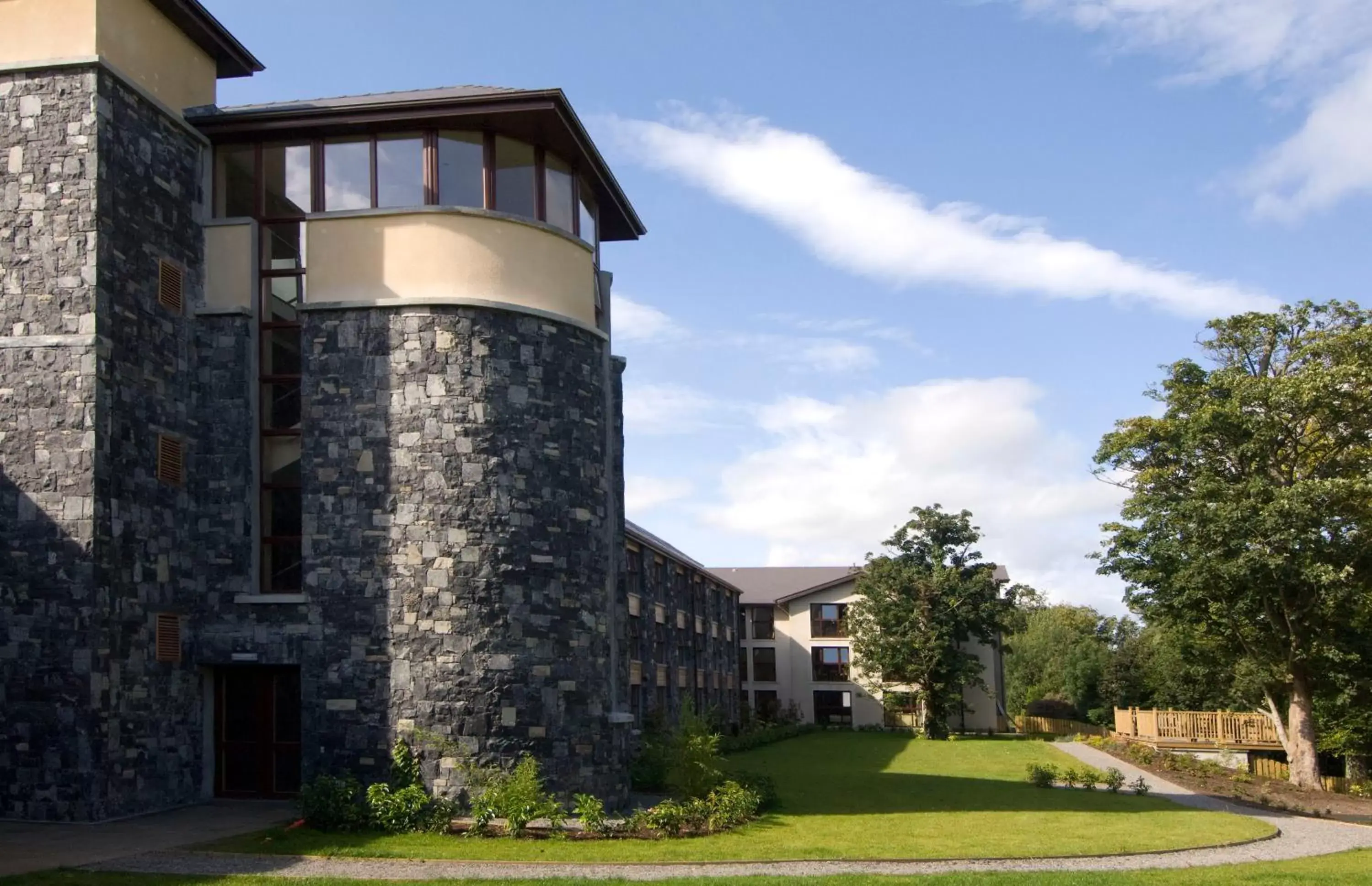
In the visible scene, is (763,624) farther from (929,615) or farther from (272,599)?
(272,599)

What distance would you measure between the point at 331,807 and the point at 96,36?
10.9 meters

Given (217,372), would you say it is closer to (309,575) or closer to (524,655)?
(309,575)

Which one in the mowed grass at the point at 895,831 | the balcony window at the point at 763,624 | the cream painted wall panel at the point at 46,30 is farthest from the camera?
the balcony window at the point at 763,624

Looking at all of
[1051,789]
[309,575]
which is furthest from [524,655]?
[1051,789]

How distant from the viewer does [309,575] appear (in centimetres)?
1800

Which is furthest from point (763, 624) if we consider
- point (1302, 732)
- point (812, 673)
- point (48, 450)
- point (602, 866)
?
point (602, 866)

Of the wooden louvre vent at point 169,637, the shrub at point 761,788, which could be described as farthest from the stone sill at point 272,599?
the shrub at point 761,788

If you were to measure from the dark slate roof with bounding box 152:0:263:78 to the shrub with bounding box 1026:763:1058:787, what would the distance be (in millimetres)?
20234

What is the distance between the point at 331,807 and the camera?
1600 centimetres

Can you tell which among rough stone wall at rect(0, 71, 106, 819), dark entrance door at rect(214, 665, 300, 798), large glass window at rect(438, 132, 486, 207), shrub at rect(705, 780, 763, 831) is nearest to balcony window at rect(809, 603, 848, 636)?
shrub at rect(705, 780, 763, 831)

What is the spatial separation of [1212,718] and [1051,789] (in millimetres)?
16782

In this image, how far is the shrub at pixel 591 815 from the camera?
630 inches

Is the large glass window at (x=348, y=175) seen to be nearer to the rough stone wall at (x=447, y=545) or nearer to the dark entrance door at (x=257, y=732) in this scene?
the rough stone wall at (x=447, y=545)

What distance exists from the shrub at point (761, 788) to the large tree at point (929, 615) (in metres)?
28.6
